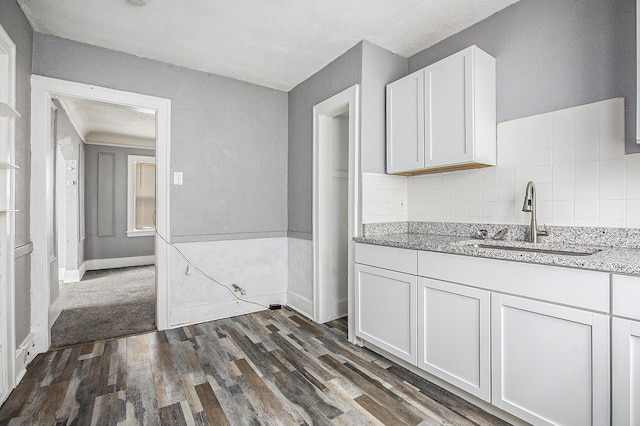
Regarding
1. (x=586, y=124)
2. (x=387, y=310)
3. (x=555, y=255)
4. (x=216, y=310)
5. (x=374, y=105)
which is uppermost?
(x=374, y=105)

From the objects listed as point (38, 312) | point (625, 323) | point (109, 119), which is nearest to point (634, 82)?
point (625, 323)

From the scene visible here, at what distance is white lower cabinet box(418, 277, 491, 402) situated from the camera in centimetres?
168

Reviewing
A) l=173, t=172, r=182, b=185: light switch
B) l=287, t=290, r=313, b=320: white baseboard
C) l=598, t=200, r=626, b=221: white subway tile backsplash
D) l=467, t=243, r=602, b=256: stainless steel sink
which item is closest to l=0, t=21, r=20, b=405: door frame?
l=173, t=172, r=182, b=185: light switch

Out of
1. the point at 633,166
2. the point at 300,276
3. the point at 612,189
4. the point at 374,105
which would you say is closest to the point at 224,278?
the point at 300,276

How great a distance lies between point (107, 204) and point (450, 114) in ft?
20.2

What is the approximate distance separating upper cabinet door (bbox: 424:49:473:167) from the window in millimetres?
5452

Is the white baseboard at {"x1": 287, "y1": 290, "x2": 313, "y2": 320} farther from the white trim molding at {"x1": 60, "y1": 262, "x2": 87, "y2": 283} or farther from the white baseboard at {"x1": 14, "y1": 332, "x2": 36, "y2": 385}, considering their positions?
the white trim molding at {"x1": 60, "y1": 262, "x2": 87, "y2": 283}

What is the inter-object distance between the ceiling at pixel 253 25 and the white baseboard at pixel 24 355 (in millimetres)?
2316

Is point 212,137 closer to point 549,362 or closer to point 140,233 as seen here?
point 549,362

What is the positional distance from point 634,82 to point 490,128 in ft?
2.34

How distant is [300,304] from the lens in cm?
336

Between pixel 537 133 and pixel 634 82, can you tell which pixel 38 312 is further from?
pixel 634 82

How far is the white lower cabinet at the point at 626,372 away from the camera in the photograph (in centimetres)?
121

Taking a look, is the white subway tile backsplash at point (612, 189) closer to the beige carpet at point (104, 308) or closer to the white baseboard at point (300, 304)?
the white baseboard at point (300, 304)
